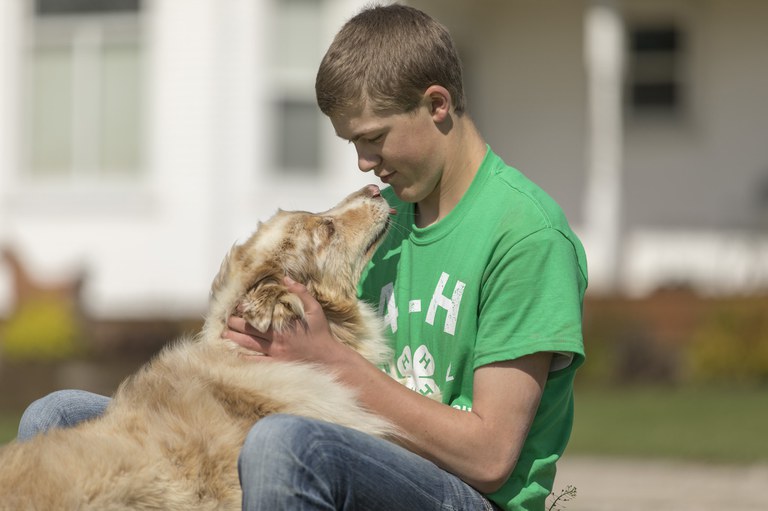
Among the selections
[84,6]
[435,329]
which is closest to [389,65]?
[435,329]

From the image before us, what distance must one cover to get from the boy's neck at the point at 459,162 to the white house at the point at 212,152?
9266 mm

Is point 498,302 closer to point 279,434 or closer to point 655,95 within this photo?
point 279,434

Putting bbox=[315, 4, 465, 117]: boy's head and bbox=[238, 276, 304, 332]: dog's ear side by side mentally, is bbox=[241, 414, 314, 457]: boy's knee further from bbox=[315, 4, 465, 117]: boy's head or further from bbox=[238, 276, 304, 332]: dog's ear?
bbox=[315, 4, 465, 117]: boy's head

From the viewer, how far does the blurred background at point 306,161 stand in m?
13.0

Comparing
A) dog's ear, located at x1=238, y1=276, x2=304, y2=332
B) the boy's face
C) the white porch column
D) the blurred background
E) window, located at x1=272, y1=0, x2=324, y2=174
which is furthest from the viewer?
the white porch column

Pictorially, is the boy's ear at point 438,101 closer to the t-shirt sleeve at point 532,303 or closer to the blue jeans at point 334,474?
the t-shirt sleeve at point 532,303

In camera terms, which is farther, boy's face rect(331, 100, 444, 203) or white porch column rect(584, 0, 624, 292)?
white porch column rect(584, 0, 624, 292)

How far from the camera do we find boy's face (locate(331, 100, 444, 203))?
4043mm

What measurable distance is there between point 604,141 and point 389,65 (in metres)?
11.2

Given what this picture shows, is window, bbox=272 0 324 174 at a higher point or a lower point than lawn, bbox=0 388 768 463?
higher

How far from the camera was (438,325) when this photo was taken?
3.99 meters

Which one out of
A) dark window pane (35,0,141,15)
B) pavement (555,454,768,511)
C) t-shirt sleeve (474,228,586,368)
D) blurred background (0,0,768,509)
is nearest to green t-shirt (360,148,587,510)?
t-shirt sleeve (474,228,586,368)

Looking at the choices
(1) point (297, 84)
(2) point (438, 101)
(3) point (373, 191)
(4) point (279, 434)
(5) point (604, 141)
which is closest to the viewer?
(4) point (279, 434)

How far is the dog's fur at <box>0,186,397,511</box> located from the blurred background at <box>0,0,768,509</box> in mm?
7325
